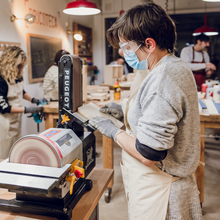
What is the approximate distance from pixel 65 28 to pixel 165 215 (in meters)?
5.27

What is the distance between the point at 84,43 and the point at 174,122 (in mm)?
6299

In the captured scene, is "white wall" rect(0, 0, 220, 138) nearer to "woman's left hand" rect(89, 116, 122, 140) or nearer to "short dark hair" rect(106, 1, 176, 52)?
"woman's left hand" rect(89, 116, 122, 140)

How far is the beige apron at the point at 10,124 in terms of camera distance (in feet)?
8.71

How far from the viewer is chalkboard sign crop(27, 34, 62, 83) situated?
13.8 ft

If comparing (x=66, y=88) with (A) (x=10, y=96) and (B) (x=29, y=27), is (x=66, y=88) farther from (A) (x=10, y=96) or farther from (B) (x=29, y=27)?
(B) (x=29, y=27)

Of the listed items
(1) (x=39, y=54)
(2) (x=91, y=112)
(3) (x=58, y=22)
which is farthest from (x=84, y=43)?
(2) (x=91, y=112)

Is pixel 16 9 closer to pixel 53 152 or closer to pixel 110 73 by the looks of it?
pixel 110 73

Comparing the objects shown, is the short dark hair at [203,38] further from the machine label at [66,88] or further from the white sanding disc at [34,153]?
the white sanding disc at [34,153]

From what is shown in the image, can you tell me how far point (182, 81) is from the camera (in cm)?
84

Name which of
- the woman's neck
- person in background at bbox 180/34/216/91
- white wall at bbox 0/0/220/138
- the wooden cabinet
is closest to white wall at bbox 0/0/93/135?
white wall at bbox 0/0/220/138

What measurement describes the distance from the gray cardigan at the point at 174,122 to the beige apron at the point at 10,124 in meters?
2.10

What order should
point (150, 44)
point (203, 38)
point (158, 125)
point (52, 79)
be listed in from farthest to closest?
point (203, 38), point (52, 79), point (150, 44), point (158, 125)

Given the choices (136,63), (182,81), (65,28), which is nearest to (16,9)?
(65,28)

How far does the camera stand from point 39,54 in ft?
14.6
